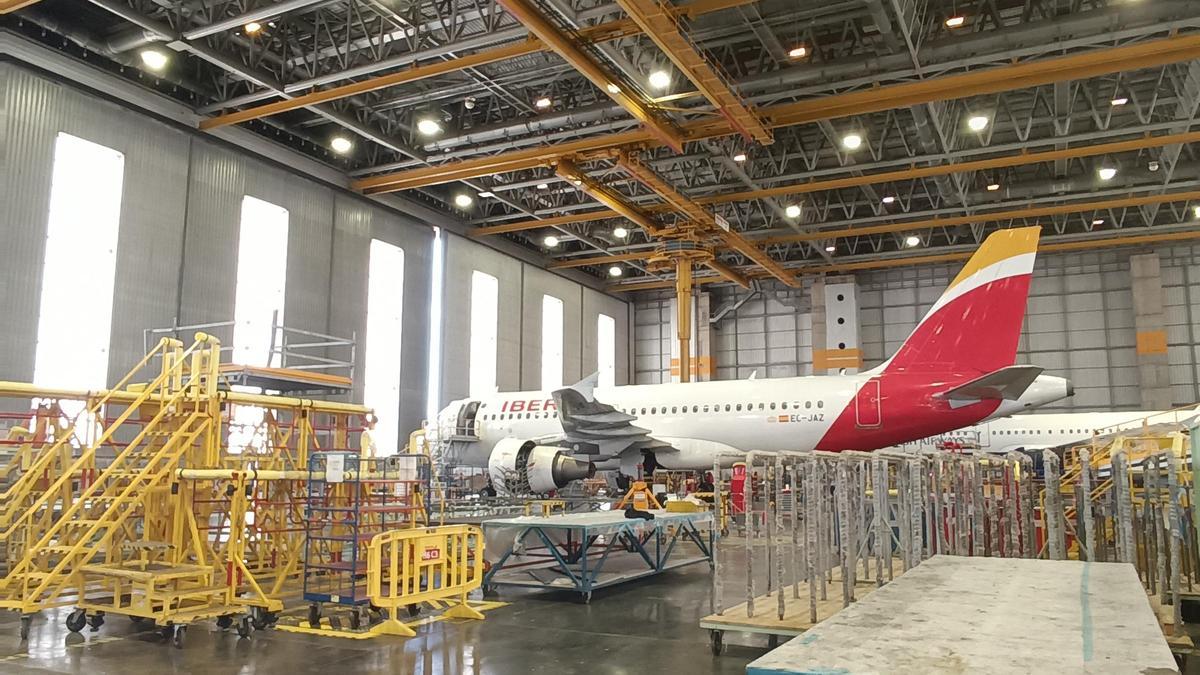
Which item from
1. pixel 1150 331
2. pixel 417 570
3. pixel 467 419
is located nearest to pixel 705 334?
pixel 1150 331

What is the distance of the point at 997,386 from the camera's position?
1738 centimetres

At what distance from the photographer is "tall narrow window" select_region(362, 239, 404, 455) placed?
27531mm

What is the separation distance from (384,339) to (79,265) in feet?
33.2

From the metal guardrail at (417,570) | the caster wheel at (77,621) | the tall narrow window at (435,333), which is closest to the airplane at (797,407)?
the tall narrow window at (435,333)

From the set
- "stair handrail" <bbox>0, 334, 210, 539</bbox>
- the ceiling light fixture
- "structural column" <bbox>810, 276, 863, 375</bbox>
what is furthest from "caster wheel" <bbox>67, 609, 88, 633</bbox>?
"structural column" <bbox>810, 276, 863, 375</bbox>

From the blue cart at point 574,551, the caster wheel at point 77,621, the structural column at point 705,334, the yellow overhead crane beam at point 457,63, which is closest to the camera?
the caster wheel at point 77,621

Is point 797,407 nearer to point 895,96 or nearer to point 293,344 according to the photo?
point 895,96

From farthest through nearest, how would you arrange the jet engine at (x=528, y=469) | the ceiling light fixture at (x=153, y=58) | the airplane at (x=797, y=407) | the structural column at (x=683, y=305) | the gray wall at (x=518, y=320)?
1. the structural column at (x=683, y=305)
2. the gray wall at (x=518, y=320)
3. the jet engine at (x=528, y=469)
4. the ceiling light fixture at (x=153, y=58)
5. the airplane at (x=797, y=407)

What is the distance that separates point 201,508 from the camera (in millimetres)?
10938

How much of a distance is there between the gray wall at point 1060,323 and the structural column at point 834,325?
102cm

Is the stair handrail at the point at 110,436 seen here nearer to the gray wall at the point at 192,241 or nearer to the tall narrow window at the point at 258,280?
the gray wall at the point at 192,241

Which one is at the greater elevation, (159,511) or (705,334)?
(705,334)

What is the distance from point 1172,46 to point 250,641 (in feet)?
65.5

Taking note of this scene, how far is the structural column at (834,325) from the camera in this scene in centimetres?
3853
